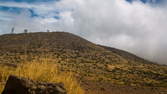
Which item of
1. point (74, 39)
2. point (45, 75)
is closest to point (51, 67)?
point (45, 75)

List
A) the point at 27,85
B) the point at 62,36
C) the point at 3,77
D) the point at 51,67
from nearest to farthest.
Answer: the point at 27,85 → the point at 51,67 → the point at 3,77 → the point at 62,36

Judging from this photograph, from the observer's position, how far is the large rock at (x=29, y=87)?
25.8 feet

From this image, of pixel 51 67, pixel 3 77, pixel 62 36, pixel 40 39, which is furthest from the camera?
pixel 62 36

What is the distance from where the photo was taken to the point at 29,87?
7875 millimetres

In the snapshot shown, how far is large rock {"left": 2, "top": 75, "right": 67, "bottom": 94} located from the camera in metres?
7.87

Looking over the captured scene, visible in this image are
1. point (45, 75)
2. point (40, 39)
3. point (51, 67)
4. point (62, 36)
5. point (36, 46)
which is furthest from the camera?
point (62, 36)

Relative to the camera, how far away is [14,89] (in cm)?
812

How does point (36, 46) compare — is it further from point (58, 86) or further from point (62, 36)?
point (58, 86)

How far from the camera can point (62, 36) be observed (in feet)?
370

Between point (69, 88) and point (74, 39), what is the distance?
10463 cm

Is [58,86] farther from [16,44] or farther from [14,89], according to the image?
[16,44]

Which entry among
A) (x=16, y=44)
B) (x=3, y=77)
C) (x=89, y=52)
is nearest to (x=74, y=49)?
(x=89, y=52)

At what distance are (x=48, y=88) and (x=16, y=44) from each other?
302 ft

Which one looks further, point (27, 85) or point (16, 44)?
point (16, 44)
